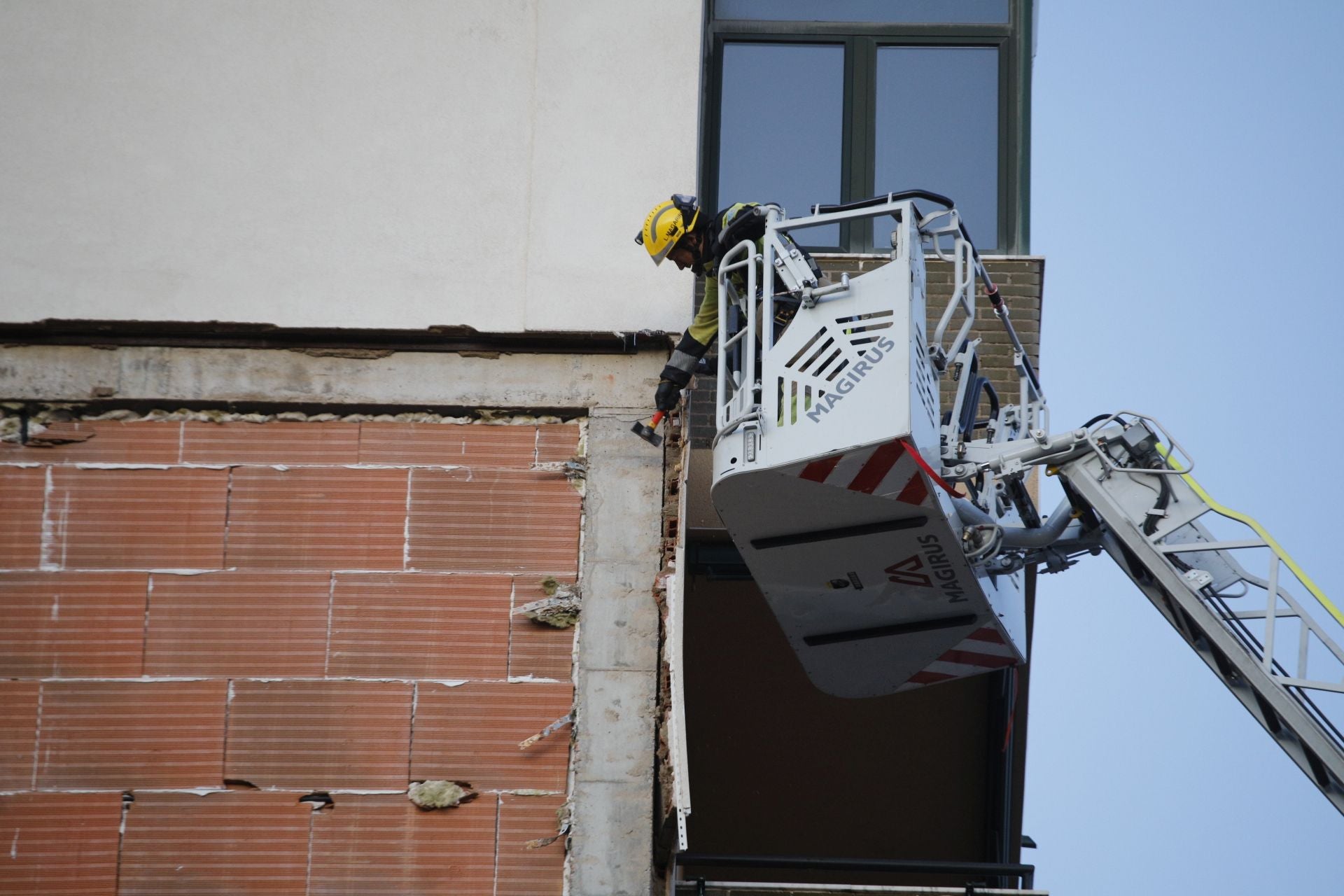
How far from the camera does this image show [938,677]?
33.7 feet

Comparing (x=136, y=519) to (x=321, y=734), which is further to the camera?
(x=136, y=519)

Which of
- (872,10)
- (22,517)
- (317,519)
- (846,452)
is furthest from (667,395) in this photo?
(872,10)

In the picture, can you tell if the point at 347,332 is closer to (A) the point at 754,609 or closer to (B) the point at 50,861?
(B) the point at 50,861

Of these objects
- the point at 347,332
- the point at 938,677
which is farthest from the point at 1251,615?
the point at 347,332

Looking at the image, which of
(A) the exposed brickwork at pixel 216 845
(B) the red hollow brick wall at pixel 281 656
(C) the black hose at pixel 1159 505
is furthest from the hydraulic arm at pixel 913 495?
(A) the exposed brickwork at pixel 216 845

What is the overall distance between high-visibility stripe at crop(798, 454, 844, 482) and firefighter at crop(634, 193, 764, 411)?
128cm

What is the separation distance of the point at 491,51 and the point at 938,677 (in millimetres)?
4968

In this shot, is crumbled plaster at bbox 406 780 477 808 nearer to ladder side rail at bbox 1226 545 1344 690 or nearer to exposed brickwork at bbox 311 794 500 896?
exposed brickwork at bbox 311 794 500 896

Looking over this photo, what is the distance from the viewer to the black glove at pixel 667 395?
945cm

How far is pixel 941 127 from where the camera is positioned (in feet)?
43.1

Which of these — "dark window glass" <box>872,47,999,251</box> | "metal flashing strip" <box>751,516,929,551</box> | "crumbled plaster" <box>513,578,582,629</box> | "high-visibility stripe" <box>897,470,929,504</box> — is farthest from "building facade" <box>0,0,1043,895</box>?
"dark window glass" <box>872,47,999,251</box>

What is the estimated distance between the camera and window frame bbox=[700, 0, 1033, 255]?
42.5 feet

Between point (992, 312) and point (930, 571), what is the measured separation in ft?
13.1

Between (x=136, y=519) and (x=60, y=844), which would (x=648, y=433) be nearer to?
(x=136, y=519)
